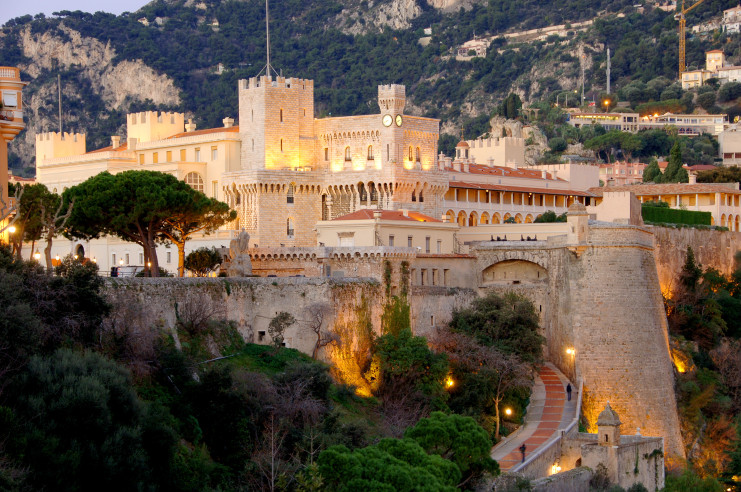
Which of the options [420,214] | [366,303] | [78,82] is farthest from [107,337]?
[78,82]

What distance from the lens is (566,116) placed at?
14375 cm

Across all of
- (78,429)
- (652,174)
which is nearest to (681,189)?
(652,174)

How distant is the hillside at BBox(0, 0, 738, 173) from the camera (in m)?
142

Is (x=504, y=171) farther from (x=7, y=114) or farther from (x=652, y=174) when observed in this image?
(x=7, y=114)

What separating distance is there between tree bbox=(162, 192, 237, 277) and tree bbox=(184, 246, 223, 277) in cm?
120

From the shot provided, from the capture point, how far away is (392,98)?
6250cm

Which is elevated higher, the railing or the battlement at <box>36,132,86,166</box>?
the battlement at <box>36,132,86,166</box>

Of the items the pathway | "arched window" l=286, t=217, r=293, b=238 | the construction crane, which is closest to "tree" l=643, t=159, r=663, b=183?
"arched window" l=286, t=217, r=293, b=238

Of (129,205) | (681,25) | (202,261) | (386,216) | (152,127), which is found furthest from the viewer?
(681,25)

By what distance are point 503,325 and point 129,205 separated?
16.9 metres

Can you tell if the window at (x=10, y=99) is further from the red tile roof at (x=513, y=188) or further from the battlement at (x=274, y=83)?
the red tile roof at (x=513, y=188)

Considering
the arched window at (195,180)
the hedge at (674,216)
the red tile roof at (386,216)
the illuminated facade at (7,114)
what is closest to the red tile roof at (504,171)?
the hedge at (674,216)

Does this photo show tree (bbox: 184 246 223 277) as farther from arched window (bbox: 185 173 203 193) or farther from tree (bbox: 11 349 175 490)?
tree (bbox: 11 349 175 490)

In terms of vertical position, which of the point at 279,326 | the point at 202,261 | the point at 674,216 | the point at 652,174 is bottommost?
the point at 279,326
